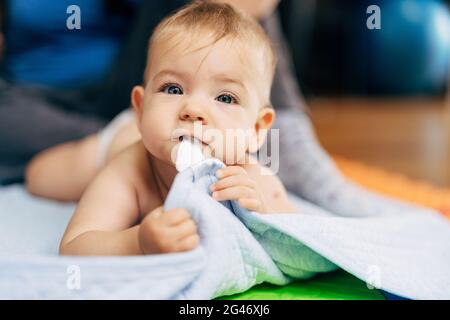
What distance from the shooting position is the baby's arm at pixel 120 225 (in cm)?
60

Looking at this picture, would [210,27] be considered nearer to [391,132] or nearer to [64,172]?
[64,172]

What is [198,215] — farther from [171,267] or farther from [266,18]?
[266,18]

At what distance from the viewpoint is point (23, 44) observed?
5.14 ft

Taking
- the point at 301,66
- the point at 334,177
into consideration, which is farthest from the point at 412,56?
the point at 334,177

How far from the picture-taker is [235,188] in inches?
26.5

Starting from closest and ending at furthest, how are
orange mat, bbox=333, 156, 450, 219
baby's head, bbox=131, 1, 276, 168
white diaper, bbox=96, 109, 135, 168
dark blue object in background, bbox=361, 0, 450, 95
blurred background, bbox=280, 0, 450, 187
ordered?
baby's head, bbox=131, 1, 276, 168, white diaper, bbox=96, 109, 135, 168, orange mat, bbox=333, 156, 450, 219, blurred background, bbox=280, 0, 450, 187, dark blue object in background, bbox=361, 0, 450, 95

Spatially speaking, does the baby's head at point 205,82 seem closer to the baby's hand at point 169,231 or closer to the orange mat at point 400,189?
the baby's hand at point 169,231

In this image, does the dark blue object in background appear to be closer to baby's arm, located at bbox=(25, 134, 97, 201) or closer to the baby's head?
baby's arm, located at bbox=(25, 134, 97, 201)

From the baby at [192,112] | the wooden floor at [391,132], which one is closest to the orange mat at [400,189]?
the wooden floor at [391,132]

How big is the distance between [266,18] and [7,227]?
721 mm

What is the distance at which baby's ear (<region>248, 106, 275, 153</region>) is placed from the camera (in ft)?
2.58

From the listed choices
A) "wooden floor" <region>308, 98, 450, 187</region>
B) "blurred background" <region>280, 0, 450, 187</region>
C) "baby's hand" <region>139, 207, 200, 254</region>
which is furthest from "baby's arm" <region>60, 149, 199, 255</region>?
"blurred background" <region>280, 0, 450, 187</region>

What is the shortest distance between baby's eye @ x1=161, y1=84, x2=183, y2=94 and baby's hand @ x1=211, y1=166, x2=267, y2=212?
106mm

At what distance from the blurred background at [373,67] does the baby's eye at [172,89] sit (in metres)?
1.73
